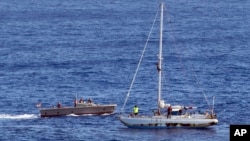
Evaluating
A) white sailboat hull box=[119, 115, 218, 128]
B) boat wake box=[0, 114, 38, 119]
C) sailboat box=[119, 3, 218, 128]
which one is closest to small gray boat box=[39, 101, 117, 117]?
boat wake box=[0, 114, 38, 119]

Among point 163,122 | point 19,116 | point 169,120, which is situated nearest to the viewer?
point 169,120

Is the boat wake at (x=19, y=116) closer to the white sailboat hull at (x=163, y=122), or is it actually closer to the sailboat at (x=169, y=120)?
the sailboat at (x=169, y=120)

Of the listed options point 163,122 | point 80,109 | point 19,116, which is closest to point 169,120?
point 163,122

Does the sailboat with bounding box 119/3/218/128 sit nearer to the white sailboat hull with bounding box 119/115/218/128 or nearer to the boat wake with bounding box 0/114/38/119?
the white sailboat hull with bounding box 119/115/218/128

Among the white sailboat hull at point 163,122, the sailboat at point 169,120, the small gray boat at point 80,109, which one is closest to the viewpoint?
the sailboat at point 169,120

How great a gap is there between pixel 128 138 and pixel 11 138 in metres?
13.1

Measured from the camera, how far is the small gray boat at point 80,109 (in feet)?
509

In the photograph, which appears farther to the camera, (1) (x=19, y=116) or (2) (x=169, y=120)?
(1) (x=19, y=116)

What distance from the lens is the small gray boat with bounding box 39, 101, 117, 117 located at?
155 metres

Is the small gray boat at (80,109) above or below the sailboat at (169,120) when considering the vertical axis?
above

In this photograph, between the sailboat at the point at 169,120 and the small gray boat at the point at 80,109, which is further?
the small gray boat at the point at 80,109

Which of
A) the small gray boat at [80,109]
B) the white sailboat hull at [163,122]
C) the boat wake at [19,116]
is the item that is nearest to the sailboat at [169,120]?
the white sailboat hull at [163,122]

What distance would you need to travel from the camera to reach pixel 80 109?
15588cm

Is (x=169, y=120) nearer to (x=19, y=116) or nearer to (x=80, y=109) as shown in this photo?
(x=80, y=109)
